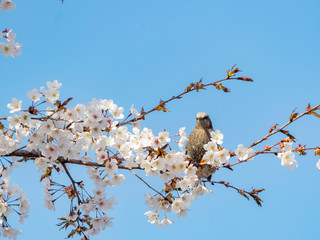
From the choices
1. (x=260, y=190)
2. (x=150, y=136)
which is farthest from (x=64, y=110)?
(x=260, y=190)

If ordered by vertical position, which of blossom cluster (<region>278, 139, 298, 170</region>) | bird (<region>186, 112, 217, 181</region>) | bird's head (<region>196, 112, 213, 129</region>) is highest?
bird's head (<region>196, 112, 213, 129</region>)

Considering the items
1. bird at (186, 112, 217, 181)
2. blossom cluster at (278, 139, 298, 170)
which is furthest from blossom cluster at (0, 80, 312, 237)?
bird at (186, 112, 217, 181)

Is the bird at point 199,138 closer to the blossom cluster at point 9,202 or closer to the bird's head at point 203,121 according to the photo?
the bird's head at point 203,121

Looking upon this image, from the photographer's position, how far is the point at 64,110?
155 inches

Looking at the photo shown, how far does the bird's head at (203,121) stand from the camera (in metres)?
6.51

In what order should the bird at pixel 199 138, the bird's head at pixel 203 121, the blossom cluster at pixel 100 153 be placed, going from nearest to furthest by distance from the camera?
the blossom cluster at pixel 100 153, the bird at pixel 199 138, the bird's head at pixel 203 121

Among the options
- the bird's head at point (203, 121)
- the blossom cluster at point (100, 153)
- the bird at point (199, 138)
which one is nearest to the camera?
the blossom cluster at point (100, 153)

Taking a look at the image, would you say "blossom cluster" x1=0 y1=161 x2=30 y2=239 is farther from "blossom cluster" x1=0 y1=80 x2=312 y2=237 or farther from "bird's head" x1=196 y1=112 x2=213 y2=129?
"bird's head" x1=196 y1=112 x2=213 y2=129

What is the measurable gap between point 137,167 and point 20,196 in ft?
4.67

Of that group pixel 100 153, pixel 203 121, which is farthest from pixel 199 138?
pixel 100 153

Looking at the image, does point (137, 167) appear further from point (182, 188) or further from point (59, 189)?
point (59, 189)

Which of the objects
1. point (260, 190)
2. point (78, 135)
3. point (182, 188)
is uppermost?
point (78, 135)

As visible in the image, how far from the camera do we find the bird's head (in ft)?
21.4

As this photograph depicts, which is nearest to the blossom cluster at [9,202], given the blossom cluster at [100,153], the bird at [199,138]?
the blossom cluster at [100,153]
